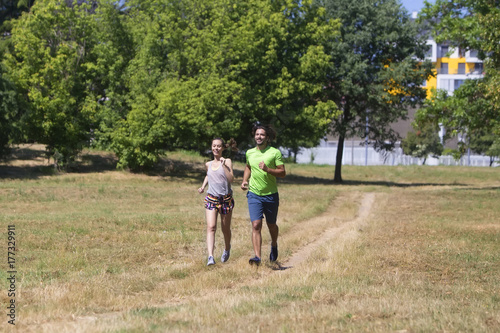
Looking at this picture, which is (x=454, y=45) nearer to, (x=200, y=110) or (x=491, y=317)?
(x=200, y=110)

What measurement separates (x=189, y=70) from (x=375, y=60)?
39.7ft

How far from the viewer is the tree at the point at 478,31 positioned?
Result: 2508 centimetres

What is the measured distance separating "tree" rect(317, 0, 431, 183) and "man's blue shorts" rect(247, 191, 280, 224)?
1082 inches

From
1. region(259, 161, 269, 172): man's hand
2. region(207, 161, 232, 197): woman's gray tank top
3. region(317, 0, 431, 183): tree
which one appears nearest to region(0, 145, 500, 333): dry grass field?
region(207, 161, 232, 197): woman's gray tank top

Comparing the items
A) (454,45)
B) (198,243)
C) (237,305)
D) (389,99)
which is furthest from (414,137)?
(237,305)

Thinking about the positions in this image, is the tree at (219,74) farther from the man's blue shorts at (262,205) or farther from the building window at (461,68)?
the building window at (461,68)

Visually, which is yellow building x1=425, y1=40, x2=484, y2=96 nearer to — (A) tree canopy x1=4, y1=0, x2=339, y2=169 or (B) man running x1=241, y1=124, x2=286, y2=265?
(A) tree canopy x1=4, y1=0, x2=339, y2=169

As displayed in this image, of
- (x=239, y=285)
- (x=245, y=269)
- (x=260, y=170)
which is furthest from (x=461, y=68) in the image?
(x=239, y=285)

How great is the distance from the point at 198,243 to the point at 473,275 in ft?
18.2

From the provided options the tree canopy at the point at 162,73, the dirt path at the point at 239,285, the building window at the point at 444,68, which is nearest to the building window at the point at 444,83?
the building window at the point at 444,68

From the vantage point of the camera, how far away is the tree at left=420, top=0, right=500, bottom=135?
82.3ft

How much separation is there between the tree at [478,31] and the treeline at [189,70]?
229 inches

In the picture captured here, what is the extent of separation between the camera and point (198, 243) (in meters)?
13.2

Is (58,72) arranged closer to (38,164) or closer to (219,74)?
(38,164)
